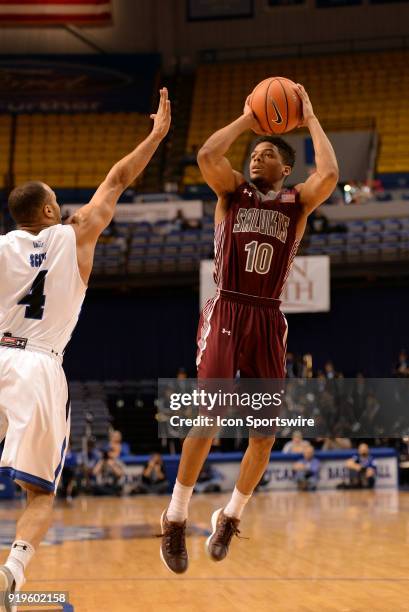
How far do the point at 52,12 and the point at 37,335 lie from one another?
23212 mm

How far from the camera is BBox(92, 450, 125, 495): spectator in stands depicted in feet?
55.4

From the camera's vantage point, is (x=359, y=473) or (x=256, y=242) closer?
(x=256, y=242)

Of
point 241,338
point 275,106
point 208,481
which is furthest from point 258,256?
point 208,481

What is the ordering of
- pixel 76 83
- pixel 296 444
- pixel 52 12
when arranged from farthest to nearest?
1. pixel 76 83
2. pixel 52 12
3. pixel 296 444

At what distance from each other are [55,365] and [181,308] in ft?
56.1

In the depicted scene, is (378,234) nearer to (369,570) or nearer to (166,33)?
(166,33)

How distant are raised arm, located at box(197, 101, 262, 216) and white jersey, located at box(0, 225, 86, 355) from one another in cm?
108

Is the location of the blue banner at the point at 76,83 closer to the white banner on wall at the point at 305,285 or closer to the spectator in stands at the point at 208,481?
the white banner on wall at the point at 305,285

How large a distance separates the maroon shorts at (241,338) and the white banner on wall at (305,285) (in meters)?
13.4

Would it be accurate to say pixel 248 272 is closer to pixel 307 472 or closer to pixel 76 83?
pixel 307 472

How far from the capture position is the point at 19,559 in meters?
4.41

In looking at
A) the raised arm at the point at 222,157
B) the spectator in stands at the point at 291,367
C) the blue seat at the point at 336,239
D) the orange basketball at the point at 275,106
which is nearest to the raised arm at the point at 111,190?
the raised arm at the point at 222,157

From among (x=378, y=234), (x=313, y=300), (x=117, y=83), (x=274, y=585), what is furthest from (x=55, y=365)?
A: (x=117, y=83)

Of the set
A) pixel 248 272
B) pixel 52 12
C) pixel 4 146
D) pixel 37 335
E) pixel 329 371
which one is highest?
pixel 52 12
